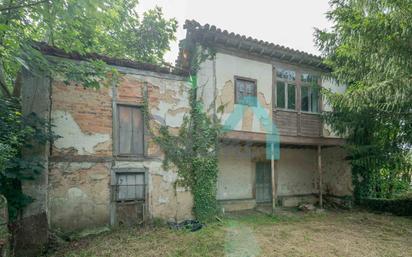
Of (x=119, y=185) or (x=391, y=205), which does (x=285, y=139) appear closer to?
(x=391, y=205)

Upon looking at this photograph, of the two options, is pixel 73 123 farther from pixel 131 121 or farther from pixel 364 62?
pixel 364 62

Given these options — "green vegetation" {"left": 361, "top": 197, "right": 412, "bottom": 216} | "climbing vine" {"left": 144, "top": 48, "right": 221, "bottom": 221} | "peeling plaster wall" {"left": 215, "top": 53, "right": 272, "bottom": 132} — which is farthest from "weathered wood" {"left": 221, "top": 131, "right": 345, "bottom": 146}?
"green vegetation" {"left": 361, "top": 197, "right": 412, "bottom": 216}

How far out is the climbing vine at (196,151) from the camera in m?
8.29

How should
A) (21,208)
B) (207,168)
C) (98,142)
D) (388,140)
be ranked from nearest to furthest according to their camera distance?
(21,208) → (98,142) → (207,168) → (388,140)

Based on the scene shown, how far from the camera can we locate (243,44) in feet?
30.1

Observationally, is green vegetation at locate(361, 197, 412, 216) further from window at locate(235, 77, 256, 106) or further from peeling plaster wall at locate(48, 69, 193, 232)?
peeling plaster wall at locate(48, 69, 193, 232)

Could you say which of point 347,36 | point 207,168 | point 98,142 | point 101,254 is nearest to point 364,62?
point 347,36

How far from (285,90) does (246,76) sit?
1913 mm

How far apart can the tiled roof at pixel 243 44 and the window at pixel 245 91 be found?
43.7 inches

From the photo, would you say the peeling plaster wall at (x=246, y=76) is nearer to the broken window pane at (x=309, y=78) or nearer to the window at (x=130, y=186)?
the broken window pane at (x=309, y=78)

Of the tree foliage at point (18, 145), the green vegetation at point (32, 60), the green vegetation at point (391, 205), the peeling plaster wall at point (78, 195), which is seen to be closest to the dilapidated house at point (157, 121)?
the peeling plaster wall at point (78, 195)

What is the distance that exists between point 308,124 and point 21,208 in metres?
9.90

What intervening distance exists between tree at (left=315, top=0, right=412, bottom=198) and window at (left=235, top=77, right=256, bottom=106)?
8.59 ft

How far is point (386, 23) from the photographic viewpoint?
6.21 meters
